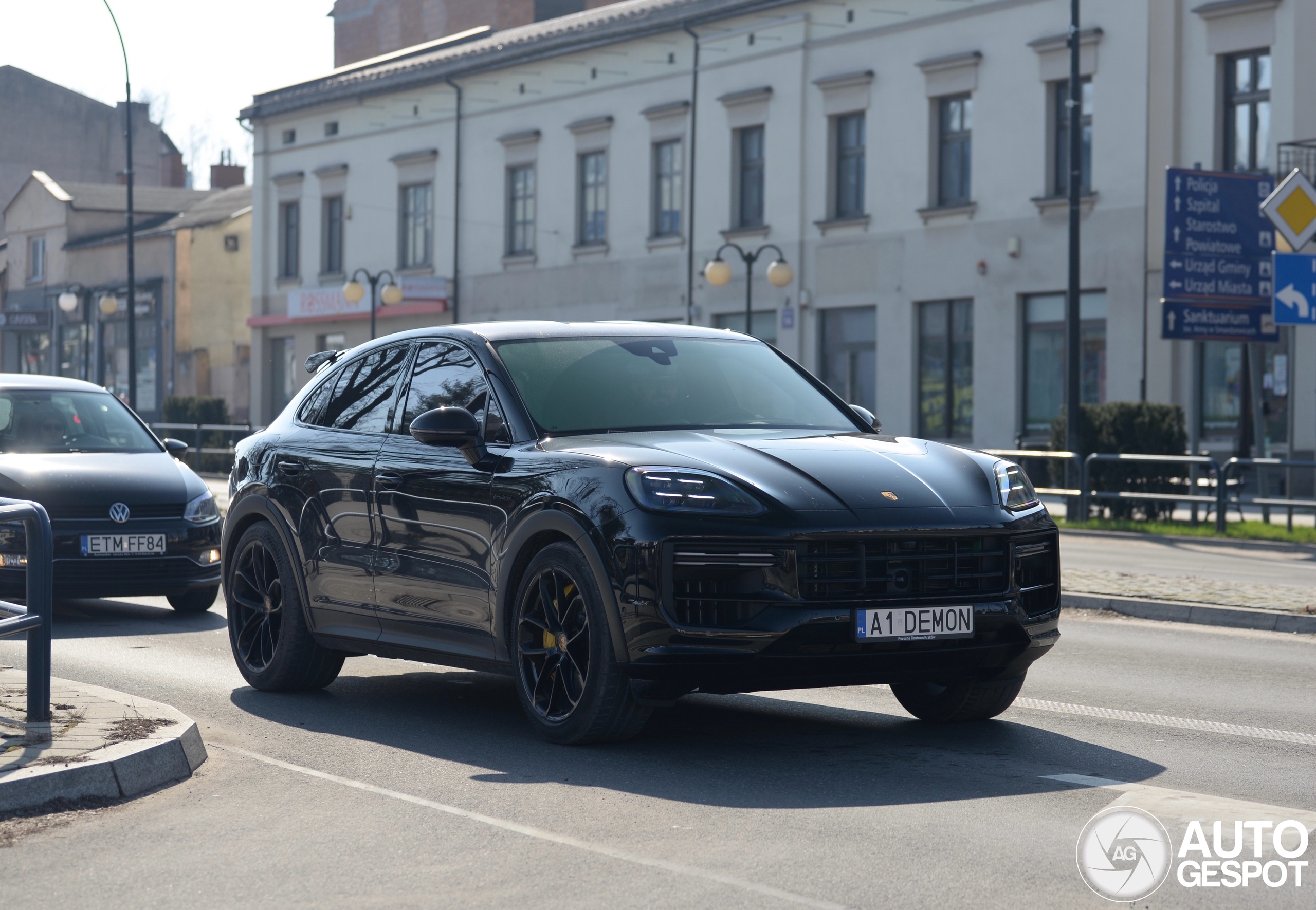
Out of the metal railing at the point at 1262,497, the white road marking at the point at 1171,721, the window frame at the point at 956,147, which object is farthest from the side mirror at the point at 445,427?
the window frame at the point at 956,147

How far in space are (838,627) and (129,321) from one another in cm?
3416

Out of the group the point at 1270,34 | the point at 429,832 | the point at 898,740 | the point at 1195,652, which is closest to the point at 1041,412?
the point at 1270,34

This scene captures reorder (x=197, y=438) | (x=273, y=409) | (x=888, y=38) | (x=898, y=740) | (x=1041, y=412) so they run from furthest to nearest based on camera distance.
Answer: (x=273, y=409) → (x=197, y=438) → (x=888, y=38) → (x=1041, y=412) → (x=898, y=740)

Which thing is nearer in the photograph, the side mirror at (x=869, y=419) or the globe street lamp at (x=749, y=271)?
the side mirror at (x=869, y=419)

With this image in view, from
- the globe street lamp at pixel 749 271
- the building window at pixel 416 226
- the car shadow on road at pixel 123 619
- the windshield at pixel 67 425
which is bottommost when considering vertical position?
the car shadow on road at pixel 123 619

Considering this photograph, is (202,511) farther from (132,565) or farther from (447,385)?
(447,385)

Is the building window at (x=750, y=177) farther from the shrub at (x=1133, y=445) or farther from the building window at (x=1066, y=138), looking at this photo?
the shrub at (x=1133, y=445)

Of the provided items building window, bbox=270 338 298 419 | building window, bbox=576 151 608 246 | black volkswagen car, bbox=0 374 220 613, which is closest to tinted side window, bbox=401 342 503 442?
black volkswagen car, bbox=0 374 220 613

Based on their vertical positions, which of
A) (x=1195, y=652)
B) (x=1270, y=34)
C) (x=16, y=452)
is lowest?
(x=1195, y=652)

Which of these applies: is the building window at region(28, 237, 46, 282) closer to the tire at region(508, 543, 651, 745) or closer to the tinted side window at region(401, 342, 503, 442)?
the tinted side window at region(401, 342, 503, 442)

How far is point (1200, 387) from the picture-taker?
95.8 ft

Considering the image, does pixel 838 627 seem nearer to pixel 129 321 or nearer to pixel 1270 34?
pixel 1270 34

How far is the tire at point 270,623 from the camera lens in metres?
→ 8.55

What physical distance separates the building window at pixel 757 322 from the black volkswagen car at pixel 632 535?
91.4 feet
